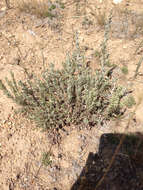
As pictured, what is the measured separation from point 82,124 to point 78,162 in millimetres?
636

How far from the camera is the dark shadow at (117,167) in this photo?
7.58 ft

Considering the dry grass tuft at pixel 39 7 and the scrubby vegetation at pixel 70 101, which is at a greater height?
the dry grass tuft at pixel 39 7

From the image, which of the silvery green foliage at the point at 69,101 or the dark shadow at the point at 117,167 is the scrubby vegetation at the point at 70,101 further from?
the dark shadow at the point at 117,167

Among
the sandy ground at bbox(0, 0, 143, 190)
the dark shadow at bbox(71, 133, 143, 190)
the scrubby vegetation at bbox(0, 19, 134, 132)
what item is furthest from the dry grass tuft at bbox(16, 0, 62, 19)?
the dark shadow at bbox(71, 133, 143, 190)

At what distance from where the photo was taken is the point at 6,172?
2502mm

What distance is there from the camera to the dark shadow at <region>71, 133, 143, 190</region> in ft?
7.58

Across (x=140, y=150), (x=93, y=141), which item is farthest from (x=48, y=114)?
(x=140, y=150)

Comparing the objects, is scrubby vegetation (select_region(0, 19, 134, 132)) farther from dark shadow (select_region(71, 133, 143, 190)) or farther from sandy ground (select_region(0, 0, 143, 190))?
dark shadow (select_region(71, 133, 143, 190))

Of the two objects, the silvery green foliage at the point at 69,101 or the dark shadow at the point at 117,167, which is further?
the silvery green foliage at the point at 69,101

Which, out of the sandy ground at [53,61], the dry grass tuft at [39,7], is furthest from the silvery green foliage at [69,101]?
the dry grass tuft at [39,7]

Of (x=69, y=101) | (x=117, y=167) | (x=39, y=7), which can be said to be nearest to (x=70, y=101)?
(x=69, y=101)

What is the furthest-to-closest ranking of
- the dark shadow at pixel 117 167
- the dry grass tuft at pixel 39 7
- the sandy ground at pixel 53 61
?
the dry grass tuft at pixel 39 7 → the sandy ground at pixel 53 61 → the dark shadow at pixel 117 167

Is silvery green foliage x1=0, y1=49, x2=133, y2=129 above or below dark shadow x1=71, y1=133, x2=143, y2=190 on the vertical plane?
above

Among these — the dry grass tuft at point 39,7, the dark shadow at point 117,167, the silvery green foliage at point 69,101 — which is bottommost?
the dark shadow at point 117,167
